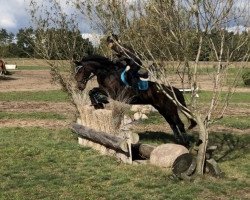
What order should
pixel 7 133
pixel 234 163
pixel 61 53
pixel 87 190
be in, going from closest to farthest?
1. pixel 87 190
2. pixel 234 163
3. pixel 7 133
4. pixel 61 53

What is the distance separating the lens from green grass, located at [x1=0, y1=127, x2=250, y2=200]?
6.90m

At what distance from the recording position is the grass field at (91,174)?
6.92m

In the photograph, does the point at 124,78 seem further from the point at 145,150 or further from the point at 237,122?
the point at 237,122

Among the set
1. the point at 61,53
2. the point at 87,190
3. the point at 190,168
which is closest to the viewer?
the point at 87,190

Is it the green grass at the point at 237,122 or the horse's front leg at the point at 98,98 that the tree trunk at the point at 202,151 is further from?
the green grass at the point at 237,122

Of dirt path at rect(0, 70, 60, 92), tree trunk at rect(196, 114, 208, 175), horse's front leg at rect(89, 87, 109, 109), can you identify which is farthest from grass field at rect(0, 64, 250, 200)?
dirt path at rect(0, 70, 60, 92)

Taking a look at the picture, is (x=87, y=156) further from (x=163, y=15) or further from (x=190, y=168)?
(x=163, y=15)

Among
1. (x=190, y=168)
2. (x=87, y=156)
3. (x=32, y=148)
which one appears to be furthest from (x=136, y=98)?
(x=190, y=168)

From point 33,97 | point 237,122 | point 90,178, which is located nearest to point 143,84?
point 90,178

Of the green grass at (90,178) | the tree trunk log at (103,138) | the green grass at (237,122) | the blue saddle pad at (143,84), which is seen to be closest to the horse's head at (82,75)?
the tree trunk log at (103,138)

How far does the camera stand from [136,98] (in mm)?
10961

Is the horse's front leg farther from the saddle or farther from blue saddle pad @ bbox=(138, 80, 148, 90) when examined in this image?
blue saddle pad @ bbox=(138, 80, 148, 90)

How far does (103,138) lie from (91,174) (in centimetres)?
155

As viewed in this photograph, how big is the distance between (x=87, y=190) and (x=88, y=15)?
23.2 ft
